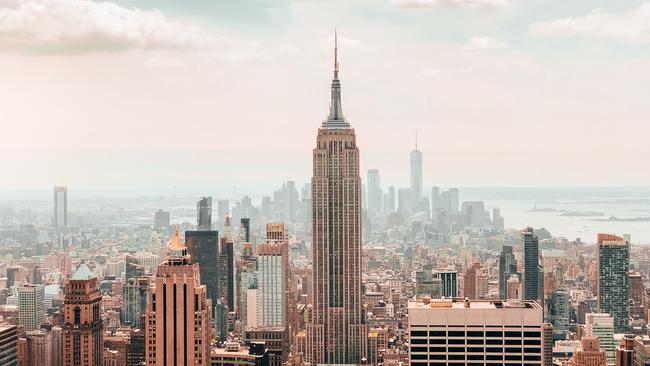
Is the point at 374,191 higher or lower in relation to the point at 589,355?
higher

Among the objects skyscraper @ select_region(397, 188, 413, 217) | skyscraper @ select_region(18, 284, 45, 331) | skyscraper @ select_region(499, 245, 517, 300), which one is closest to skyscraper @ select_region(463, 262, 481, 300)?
skyscraper @ select_region(499, 245, 517, 300)

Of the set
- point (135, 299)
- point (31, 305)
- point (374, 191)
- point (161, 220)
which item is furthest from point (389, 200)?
point (31, 305)

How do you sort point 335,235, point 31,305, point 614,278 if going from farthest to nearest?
point 335,235
point 614,278
point 31,305

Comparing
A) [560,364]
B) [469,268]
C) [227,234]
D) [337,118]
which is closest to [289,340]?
[227,234]

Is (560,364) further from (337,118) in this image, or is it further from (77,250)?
(337,118)

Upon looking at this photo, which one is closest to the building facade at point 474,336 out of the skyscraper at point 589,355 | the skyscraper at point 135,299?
the skyscraper at point 135,299

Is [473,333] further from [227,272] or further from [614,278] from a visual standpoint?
[227,272]
